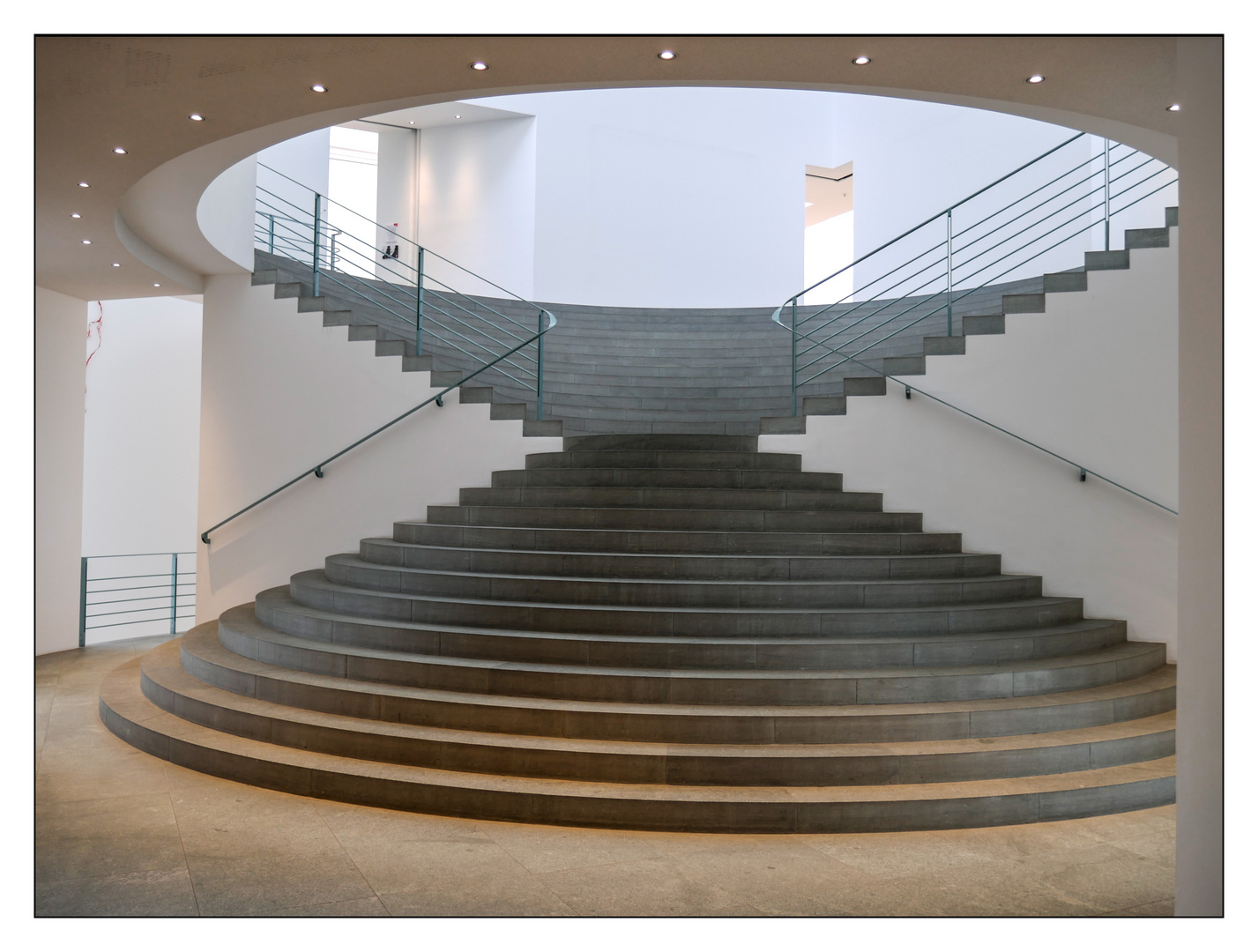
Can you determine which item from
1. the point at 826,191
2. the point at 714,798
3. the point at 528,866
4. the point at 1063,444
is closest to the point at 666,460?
the point at 1063,444

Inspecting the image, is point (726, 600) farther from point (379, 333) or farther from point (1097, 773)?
point (379, 333)

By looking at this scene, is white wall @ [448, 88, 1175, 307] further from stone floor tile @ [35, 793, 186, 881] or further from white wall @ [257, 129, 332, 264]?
stone floor tile @ [35, 793, 186, 881]

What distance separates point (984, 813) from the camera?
12.2ft

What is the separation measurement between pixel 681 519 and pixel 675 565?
64 cm

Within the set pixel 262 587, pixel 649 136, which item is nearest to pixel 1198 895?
pixel 262 587

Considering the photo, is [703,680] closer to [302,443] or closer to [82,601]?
[302,443]

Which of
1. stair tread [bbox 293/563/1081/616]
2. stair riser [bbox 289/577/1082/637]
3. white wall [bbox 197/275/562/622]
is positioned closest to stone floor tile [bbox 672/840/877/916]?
stair riser [bbox 289/577/1082/637]

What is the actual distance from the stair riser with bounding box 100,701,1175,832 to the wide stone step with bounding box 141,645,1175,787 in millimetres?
207

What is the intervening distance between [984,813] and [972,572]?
8.38 ft

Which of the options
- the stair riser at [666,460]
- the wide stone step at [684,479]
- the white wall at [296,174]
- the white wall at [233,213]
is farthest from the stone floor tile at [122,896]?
the white wall at [296,174]

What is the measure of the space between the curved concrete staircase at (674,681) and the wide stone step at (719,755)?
0.04ft

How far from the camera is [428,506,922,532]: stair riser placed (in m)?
5.88

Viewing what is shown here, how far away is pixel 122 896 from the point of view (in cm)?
306

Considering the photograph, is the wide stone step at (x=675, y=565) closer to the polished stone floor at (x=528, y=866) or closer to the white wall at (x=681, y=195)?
the polished stone floor at (x=528, y=866)
